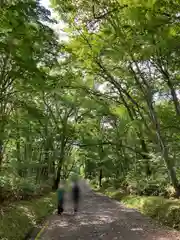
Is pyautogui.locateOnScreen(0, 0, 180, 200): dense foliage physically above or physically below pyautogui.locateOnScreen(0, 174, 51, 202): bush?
above

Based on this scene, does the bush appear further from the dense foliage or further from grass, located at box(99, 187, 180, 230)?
grass, located at box(99, 187, 180, 230)

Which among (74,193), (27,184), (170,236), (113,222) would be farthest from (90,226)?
(27,184)

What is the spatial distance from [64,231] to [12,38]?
661 cm

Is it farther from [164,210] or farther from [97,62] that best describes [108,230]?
[97,62]

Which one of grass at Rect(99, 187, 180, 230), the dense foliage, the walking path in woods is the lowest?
the walking path in woods

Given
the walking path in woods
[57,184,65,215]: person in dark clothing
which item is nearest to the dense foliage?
[57,184,65,215]: person in dark clothing

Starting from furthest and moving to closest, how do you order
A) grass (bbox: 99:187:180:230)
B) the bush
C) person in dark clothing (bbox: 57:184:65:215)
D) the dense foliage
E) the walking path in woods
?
Answer: person in dark clothing (bbox: 57:184:65:215) < the bush < grass (bbox: 99:187:180:230) < the dense foliage < the walking path in woods

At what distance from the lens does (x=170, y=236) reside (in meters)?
8.32

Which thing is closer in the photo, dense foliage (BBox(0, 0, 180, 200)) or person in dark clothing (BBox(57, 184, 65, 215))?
dense foliage (BBox(0, 0, 180, 200))

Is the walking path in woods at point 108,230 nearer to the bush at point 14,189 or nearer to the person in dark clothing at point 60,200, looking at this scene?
the person in dark clothing at point 60,200

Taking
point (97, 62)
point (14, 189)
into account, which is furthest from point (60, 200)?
point (97, 62)

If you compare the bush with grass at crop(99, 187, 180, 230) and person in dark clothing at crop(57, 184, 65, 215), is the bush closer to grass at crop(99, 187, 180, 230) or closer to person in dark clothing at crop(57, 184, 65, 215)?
person in dark clothing at crop(57, 184, 65, 215)

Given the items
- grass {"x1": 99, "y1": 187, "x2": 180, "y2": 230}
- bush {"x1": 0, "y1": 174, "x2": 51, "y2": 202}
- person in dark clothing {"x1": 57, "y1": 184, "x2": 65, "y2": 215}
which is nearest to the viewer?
grass {"x1": 99, "y1": 187, "x2": 180, "y2": 230}

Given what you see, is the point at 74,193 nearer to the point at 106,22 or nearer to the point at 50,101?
the point at 106,22
